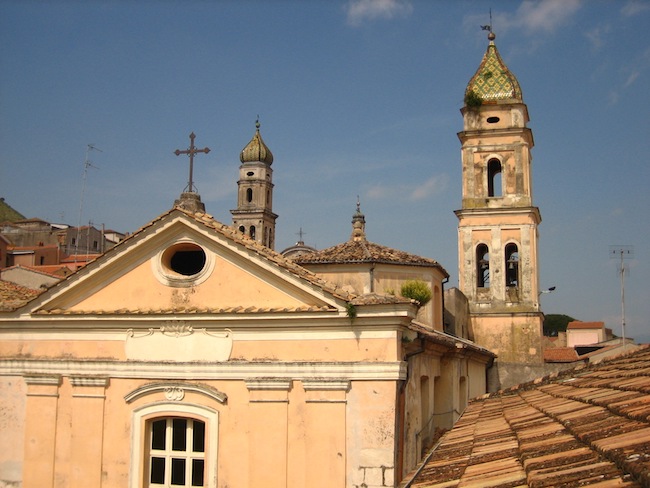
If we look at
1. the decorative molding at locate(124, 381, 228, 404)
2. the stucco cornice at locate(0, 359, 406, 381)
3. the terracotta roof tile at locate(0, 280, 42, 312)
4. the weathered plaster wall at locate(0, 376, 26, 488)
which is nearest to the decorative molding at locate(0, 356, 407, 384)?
the stucco cornice at locate(0, 359, 406, 381)

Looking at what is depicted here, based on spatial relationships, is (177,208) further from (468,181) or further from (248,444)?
(468,181)

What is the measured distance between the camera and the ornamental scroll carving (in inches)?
469

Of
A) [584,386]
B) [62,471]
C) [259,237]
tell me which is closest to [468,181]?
[62,471]

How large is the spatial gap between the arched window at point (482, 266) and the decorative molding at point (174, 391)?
18500 millimetres

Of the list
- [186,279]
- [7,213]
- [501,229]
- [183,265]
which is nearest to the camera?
[186,279]

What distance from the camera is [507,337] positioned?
91.5 ft

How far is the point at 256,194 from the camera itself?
69.5 m

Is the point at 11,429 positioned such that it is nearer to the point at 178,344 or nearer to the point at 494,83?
the point at 178,344

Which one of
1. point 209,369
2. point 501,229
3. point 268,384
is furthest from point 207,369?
point 501,229

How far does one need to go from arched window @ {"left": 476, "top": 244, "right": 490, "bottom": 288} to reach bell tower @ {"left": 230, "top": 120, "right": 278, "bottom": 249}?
133ft

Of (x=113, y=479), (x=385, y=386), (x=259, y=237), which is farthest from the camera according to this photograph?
(x=259, y=237)

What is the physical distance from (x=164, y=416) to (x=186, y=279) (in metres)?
2.27

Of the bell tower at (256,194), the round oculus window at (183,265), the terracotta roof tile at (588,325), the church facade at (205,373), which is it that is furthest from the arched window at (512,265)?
the bell tower at (256,194)

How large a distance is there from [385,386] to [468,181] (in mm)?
19325
